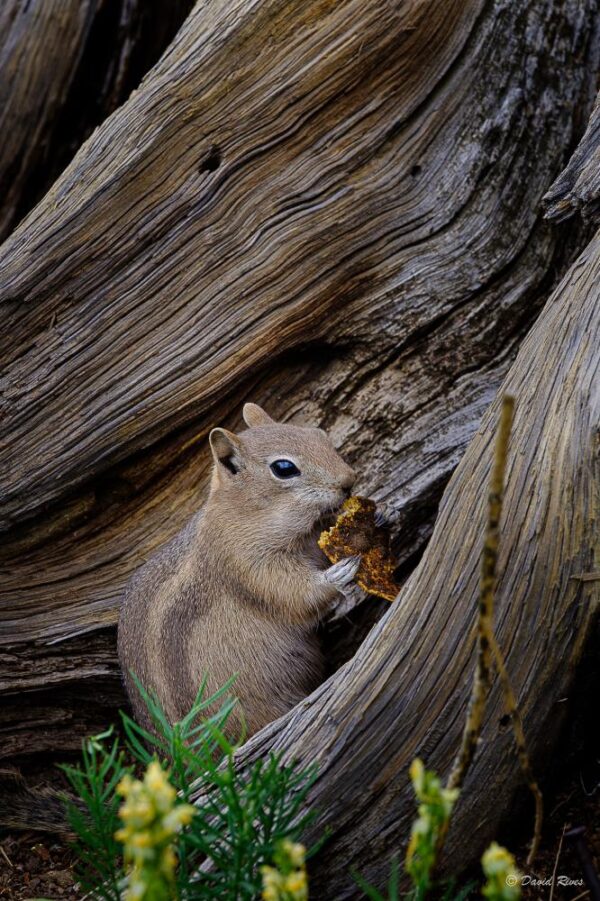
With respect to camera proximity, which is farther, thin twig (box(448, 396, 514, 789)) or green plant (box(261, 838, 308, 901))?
thin twig (box(448, 396, 514, 789))

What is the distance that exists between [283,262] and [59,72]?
9.39 ft

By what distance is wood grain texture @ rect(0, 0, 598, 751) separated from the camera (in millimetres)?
5238

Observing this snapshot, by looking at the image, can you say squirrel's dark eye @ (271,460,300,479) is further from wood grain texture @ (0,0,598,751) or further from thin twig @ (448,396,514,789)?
thin twig @ (448,396,514,789)

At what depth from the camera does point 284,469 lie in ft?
15.9

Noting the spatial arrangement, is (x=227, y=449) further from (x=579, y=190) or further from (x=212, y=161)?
(x=579, y=190)

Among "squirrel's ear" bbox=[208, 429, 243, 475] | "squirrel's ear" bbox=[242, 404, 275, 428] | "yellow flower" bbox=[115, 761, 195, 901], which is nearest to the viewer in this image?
"yellow flower" bbox=[115, 761, 195, 901]

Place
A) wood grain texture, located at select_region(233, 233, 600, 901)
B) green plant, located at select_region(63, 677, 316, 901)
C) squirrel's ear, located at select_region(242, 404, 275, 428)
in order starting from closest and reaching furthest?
1. green plant, located at select_region(63, 677, 316, 901)
2. wood grain texture, located at select_region(233, 233, 600, 901)
3. squirrel's ear, located at select_region(242, 404, 275, 428)

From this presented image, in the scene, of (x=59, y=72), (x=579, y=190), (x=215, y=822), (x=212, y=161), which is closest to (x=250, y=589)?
(x=215, y=822)

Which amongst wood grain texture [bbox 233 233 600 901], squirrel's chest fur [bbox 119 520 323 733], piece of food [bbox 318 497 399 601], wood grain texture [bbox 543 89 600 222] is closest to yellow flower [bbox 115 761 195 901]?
wood grain texture [bbox 233 233 600 901]

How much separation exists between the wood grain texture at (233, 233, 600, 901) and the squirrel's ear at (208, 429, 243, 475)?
63.2 inches

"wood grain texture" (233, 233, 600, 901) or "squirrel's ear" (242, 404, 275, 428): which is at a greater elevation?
"squirrel's ear" (242, 404, 275, 428)

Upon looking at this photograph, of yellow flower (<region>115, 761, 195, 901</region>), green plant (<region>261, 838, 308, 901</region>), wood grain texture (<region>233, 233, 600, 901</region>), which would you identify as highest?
yellow flower (<region>115, 761, 195, 901</region>)

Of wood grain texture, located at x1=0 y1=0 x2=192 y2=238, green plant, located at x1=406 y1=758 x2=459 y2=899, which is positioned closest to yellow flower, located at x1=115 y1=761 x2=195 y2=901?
green plant, located at x1=406 y1=758 x2=459 y2=899

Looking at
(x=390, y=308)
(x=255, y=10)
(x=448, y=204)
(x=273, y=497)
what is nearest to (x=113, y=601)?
(x=273, y=497)
